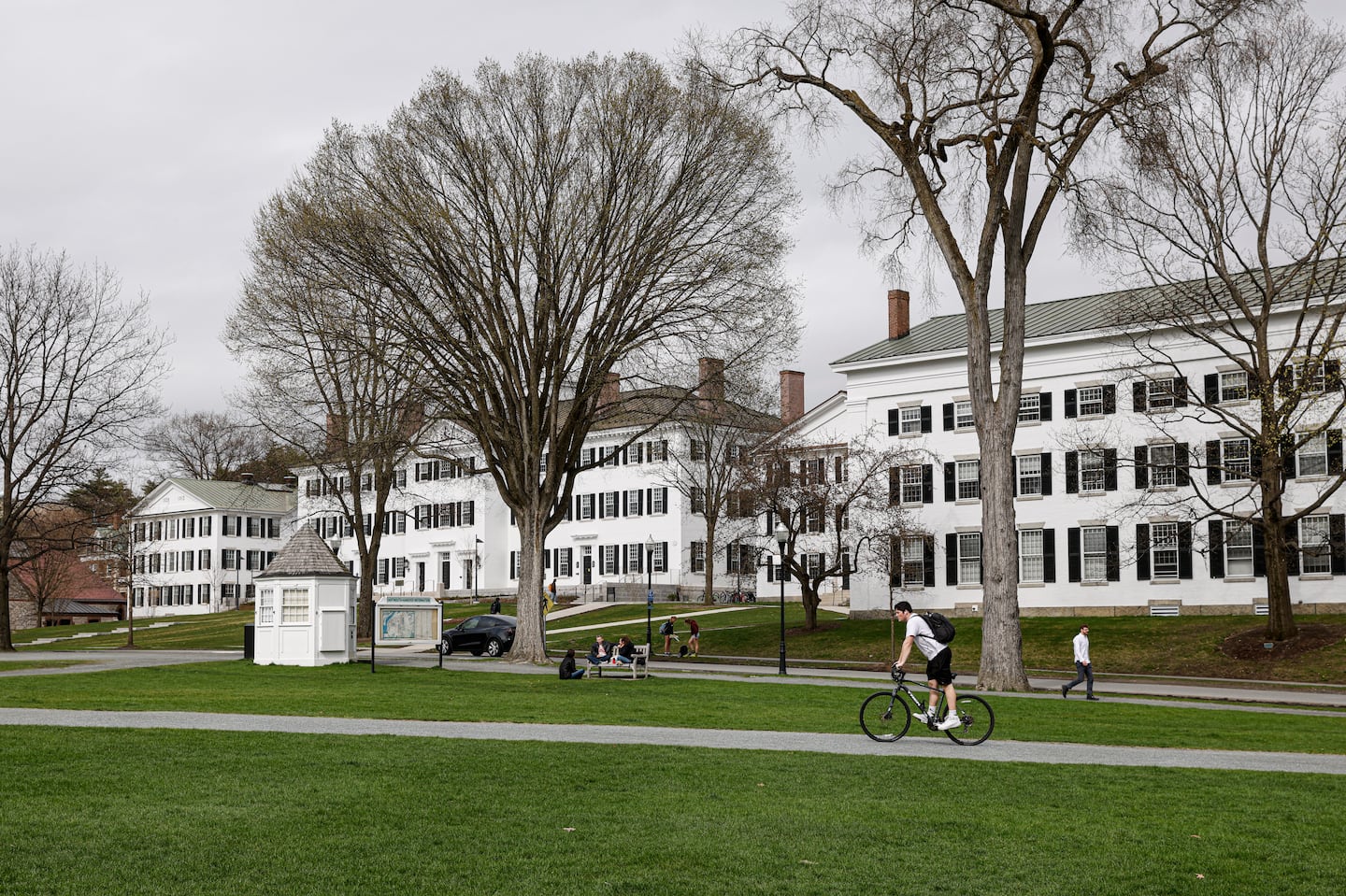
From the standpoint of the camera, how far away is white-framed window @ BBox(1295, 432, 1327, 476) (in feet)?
146

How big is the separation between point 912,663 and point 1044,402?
1558cm

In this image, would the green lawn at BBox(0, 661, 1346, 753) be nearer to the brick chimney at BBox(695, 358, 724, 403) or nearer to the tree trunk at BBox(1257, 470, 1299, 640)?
the brick chimney at BBox(695, 358, 724, 403)

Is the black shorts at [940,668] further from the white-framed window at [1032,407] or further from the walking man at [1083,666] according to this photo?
the white-framed window at [1032,407]

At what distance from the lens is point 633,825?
33.8 feet

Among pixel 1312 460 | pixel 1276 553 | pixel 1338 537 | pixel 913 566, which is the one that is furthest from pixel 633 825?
pixel 913 566

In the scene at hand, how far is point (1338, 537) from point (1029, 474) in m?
11.3

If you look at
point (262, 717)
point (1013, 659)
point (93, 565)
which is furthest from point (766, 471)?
point (93, 565)

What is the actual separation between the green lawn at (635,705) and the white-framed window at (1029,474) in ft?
78.2

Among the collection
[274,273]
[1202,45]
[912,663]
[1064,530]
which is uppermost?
[1202,45]

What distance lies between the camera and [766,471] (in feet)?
165

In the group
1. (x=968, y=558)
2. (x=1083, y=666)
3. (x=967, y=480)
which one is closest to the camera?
(x=1083, y=666)

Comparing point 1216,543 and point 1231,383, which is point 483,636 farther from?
point 1231,383

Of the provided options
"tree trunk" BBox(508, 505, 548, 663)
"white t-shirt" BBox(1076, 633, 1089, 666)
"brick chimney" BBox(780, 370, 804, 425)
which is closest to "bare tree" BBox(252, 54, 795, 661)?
"tree trunk" BBox(508, 505, 548, 663)

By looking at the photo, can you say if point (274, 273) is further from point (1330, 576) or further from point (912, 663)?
point (1330, 576)
